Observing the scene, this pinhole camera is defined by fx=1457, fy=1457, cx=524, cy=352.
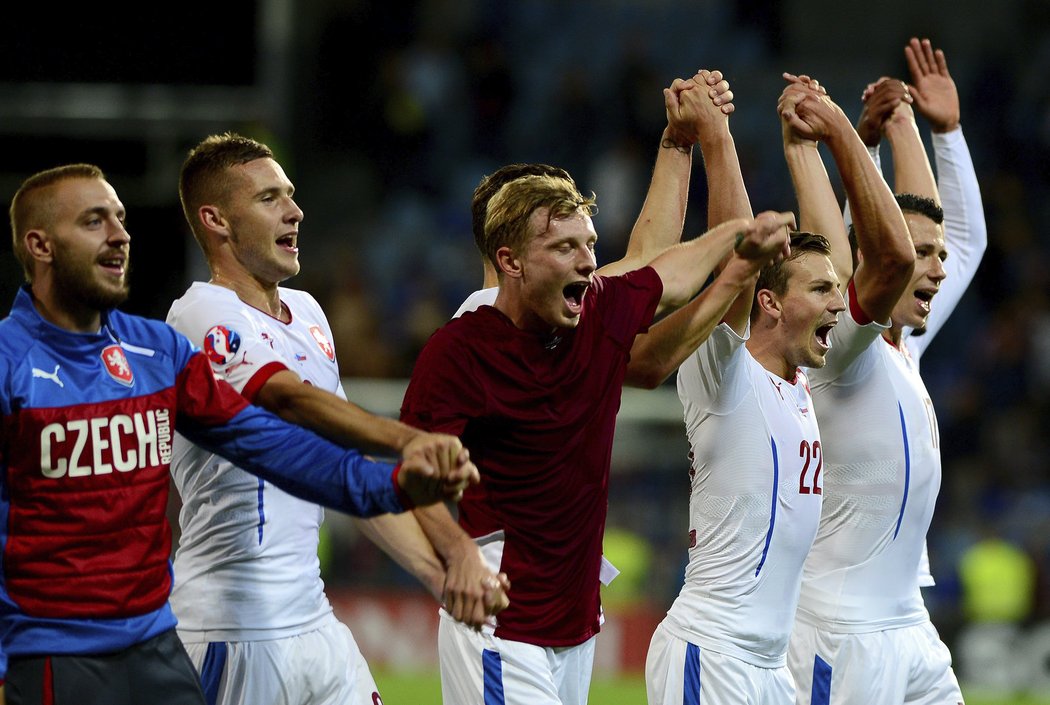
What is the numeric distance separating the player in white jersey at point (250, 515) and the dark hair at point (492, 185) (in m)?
0.65

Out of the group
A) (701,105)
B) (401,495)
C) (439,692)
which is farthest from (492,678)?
(439,692)

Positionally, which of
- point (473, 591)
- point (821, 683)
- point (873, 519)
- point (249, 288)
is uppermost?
point (249, 288)

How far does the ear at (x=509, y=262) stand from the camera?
182 inches

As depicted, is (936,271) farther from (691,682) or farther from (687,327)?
(691,682)

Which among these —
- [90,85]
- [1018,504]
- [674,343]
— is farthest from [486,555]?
[90,85]

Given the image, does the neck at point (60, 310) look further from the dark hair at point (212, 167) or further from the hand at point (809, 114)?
the hand at point (809, 114)

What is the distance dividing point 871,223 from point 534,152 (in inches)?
443

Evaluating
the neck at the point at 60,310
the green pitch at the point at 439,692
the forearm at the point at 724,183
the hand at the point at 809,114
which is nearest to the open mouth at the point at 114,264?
the neck at the point at 60,310

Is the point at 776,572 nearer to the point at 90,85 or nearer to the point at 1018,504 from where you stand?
the point at 1018,504

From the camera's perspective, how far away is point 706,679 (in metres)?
5.08

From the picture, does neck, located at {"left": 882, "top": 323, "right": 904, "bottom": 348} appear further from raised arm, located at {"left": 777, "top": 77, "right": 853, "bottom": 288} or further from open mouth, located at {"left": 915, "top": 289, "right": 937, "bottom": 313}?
raised arm, located at {"left": 777, "top": 77, "right": 853, "bottom": 288}

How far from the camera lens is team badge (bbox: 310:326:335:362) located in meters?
5.18

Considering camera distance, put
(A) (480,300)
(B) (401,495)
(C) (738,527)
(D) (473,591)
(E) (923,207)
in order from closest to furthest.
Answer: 1. (B) (401,495)
2. (D) (473,591)
3. (A) (480,300)
4. (C) (738,527)
5. (E) (923,207)

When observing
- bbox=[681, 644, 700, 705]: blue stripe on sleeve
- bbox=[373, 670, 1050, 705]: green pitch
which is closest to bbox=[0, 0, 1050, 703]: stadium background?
bbox=[373, 670, 1050, 705]: green pitch
